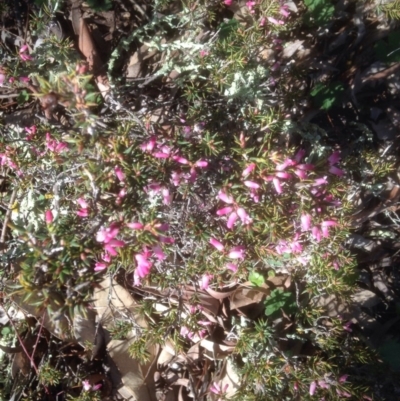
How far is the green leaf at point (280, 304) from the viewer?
3264mm

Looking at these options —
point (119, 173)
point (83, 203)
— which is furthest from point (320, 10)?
point (83, 203)

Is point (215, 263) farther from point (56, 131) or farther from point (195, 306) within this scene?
point (56, 131)

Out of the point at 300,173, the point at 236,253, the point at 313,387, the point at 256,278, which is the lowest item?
the point at 313,387

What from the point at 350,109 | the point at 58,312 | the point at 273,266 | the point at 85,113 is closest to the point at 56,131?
the point at 85,113

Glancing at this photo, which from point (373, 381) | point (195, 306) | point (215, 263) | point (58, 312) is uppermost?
point (58, 312)

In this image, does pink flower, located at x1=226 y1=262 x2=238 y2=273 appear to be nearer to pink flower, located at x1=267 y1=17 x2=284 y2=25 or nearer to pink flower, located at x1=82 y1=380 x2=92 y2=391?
pink flower, located at x1=82 y1=380 x2=92 y2=391

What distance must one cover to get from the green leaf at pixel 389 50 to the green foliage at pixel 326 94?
0.34m

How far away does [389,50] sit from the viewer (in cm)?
332

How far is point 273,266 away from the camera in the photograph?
3135mm

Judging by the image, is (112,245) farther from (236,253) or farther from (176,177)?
(236,253)

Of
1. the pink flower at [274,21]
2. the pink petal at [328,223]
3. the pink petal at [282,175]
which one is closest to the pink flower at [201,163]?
the pink petal at [282,175]

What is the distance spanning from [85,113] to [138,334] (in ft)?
4.88

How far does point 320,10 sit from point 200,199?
5.20 feet

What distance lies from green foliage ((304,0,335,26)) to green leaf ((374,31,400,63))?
0.41 m
